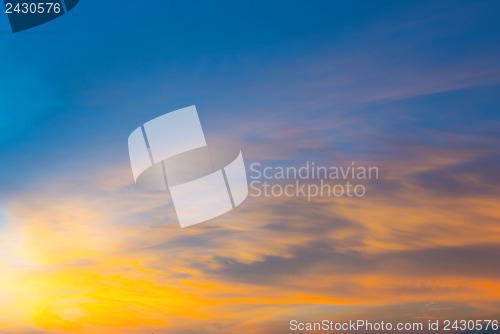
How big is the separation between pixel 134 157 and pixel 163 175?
2.56 meters

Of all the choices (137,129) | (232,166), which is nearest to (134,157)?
(137,129)

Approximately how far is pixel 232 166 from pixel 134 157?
6218 mm

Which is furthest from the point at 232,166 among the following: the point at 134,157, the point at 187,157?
the point at 134,157

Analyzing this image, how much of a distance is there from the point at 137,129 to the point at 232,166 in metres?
6.44

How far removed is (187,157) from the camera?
1965 inches

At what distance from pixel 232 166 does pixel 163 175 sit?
15.0 ft

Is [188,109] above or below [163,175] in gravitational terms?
above

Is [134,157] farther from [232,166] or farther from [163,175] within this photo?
[232,166]

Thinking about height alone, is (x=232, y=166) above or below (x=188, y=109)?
below

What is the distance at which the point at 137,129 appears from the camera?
47.8 meters

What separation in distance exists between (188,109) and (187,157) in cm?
346

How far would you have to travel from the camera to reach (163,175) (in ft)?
163

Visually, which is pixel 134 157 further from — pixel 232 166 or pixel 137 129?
pixel 232 166

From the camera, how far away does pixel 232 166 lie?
48938 mm
